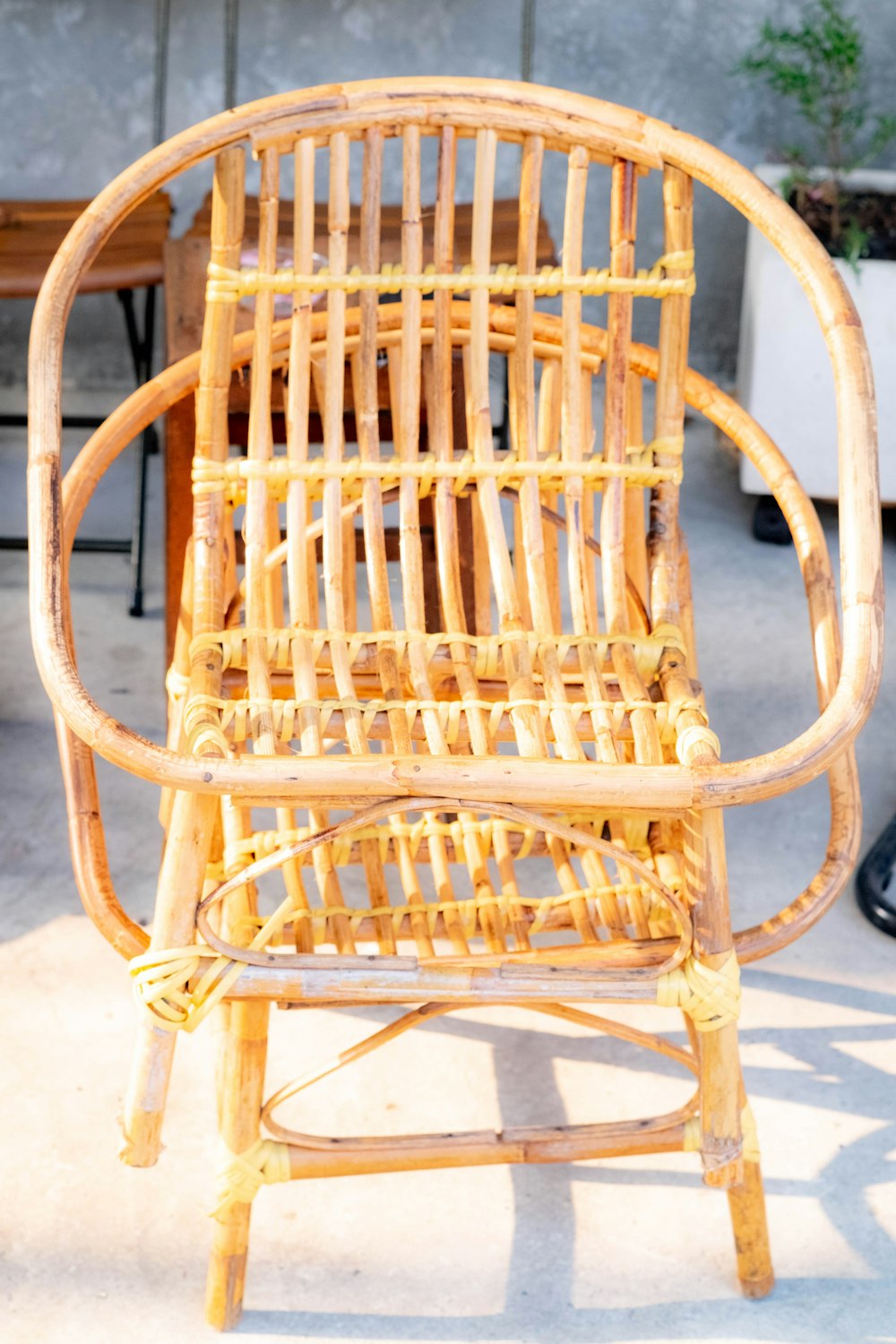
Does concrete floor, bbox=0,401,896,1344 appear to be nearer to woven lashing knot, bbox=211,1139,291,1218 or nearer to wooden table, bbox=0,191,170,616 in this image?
woven lashing knot, bbox=211,1139,291,1218

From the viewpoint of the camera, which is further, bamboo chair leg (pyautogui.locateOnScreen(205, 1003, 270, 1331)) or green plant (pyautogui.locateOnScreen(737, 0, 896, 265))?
green plant (pyautogui.locateOnScreen(737, 0, 896, 265))

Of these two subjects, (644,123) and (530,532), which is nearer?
(644,123)

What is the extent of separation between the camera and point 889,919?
1.89m

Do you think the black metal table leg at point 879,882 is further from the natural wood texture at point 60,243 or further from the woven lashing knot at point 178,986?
the natural wood texture at point 60,243

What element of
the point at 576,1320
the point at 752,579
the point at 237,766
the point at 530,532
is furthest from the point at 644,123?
the point at 752,579

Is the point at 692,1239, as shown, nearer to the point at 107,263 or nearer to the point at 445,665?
the point at 445,665

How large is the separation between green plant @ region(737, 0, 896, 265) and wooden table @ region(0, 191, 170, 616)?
4.00 ft

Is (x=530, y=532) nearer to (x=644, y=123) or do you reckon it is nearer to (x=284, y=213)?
(x=644, y=123)

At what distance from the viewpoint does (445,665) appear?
143 cm

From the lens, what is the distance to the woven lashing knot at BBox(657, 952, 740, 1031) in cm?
117

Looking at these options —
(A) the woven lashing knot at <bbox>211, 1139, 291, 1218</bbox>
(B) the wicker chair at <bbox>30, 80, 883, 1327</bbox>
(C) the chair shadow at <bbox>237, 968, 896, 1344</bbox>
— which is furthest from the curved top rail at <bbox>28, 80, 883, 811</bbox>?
(C) the chair shadow at <bbox>237, 968, 896, 1344</bbox>

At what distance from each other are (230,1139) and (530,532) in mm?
659

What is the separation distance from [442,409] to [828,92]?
185 centimetres

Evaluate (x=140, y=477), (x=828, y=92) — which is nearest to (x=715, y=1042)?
(x=140, y=477)
